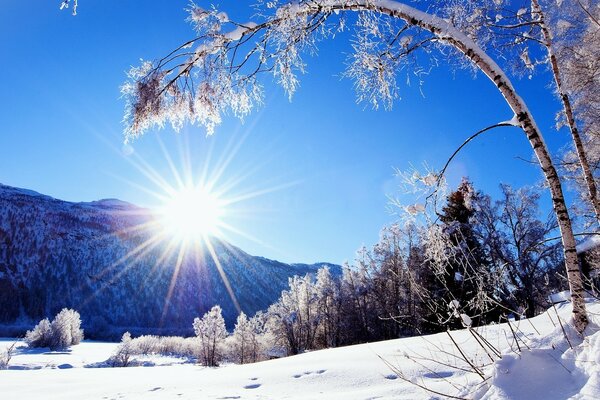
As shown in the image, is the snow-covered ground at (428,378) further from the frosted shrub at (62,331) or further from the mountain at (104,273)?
the mountain at (104,273)

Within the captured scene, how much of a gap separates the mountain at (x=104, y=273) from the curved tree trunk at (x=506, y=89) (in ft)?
365

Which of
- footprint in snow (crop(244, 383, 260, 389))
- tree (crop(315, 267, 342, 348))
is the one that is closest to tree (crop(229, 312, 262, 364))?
tree (crop(315, 267, 342, 348))

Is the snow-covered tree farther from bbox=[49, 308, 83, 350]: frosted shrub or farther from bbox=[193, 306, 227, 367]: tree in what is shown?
bbox=[49, 308, 83, 350]: frosted shrub

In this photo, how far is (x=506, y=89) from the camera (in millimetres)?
3254

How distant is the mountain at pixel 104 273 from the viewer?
11462 cm

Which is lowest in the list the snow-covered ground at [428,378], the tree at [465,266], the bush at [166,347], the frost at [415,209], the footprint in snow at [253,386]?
the bush at [166,347]

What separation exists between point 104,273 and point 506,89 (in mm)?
146445

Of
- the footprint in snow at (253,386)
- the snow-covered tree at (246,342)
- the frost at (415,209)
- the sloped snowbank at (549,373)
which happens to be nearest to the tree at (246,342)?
the snow-covered tree at (246,342)

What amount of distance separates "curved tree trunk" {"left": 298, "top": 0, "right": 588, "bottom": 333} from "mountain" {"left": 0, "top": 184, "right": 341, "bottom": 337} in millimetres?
111369

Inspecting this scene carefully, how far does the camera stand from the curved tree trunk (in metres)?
3.03

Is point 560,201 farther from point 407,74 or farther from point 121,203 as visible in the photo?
point 121,203

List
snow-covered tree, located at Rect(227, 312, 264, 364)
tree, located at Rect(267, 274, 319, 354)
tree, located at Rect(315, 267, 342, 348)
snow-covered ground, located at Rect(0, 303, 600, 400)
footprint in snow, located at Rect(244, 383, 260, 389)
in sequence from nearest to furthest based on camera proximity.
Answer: snow-covered ground, located at Rect(0, 303, 600, 400) < footprint in snow, located at Rect(244, 383, 260, 389) < tree, located at Rect(315, 267, 342, 348) < tree, located at Rect(267, 274, 319, 354) < snow-covered tree, located at Rect(227, 312, 264, 364)

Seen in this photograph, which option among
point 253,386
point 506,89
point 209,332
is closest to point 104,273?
point 209,332

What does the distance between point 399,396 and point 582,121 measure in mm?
10660
